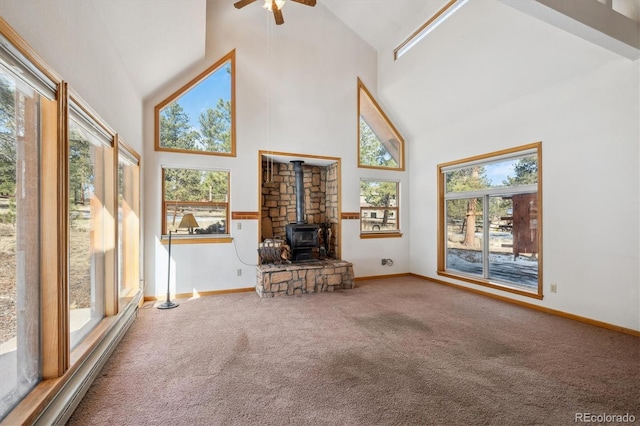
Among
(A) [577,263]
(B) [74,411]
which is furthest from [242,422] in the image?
(A) [577,263]

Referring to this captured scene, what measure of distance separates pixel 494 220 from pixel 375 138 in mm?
2829

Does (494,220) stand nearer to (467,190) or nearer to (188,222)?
(467,190)

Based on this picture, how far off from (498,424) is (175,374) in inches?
95.8

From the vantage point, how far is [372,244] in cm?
618

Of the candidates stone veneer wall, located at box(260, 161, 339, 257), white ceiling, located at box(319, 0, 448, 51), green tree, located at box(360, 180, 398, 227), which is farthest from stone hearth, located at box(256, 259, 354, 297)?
white ceiling, located at box(319, 0, 448, 51)

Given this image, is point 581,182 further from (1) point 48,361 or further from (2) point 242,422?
(1) point 48,361

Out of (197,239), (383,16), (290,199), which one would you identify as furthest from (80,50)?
(383,16)

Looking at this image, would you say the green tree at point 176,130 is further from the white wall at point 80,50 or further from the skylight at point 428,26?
the skylight at point 428,26

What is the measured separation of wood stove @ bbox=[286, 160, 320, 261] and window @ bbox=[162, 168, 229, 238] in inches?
46.3

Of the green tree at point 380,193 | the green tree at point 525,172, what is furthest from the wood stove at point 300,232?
the green tree at point 525,172

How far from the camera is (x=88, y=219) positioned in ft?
8.71

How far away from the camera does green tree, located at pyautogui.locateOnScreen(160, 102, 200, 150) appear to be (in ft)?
15.8

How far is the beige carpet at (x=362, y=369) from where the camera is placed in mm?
2008

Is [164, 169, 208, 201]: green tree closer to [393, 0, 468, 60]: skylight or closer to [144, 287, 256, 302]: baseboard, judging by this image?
[144, 287, 256, 302]: baseboard
